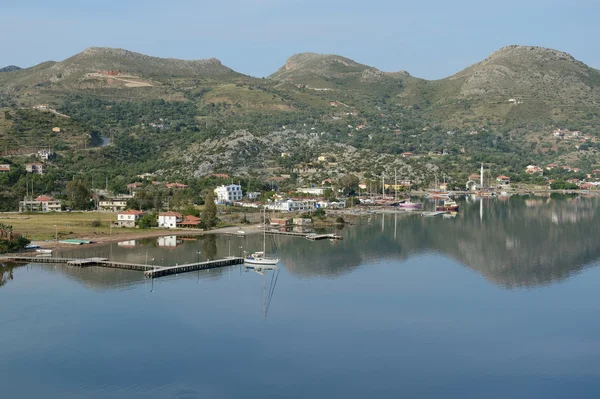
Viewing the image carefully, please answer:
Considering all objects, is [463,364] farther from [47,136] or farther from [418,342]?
[47,136]

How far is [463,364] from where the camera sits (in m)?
23.5

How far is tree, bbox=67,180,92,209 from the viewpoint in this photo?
59.2 metres

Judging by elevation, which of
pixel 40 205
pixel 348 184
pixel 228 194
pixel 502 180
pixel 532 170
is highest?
→ pixel 532 170

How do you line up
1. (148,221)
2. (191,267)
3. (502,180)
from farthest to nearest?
(502,180) < (148,221) < (191,267)

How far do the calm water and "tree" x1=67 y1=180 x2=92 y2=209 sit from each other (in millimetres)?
16990

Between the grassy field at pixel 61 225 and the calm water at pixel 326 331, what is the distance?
473 centimetres

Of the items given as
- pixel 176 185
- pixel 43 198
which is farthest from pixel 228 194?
pixel 43 198

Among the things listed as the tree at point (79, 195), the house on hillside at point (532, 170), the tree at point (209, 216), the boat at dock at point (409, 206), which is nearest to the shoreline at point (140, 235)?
the tree at point (209, 216)

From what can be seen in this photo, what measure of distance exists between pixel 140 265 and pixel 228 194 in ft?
108

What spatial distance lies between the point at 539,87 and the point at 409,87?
34430 millimetres

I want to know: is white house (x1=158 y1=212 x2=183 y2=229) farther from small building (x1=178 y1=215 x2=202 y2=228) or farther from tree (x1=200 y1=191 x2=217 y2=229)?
tree (x1=200 y1=191 x2=217 y2=229)

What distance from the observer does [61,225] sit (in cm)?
4959

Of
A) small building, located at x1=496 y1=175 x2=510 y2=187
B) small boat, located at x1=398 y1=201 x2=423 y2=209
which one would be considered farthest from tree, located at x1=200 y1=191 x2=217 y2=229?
small building, located at x1=496 y1=175 x2=510 y2=187

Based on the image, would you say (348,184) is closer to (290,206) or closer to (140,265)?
(290,206)
